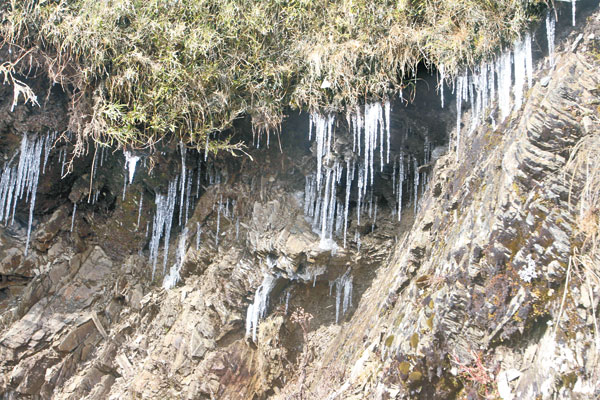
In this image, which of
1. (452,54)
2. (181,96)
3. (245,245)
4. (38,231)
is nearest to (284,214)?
(245,245)

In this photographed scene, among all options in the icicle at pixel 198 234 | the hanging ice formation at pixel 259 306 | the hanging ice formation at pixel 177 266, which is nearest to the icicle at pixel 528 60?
the hanging ice formation at pixel 259 306

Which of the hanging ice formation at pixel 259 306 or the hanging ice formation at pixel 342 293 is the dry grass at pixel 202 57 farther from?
the hanging ice formation at pixel 342 293

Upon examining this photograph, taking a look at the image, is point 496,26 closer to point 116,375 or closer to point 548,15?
point 548,15

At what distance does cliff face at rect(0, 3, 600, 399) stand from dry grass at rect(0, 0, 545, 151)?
0.58 metres

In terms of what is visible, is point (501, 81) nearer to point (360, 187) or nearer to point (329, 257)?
point (360, 187)

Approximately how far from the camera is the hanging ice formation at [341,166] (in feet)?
20.3

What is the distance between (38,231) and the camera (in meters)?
9.65

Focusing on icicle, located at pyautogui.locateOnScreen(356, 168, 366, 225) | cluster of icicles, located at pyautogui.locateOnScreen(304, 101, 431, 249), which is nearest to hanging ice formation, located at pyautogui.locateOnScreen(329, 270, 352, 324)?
cluster of icicles, located at pyautogui.locateOnScreen(304, 101, 431, 249)

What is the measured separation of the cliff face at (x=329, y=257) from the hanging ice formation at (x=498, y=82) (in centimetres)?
7

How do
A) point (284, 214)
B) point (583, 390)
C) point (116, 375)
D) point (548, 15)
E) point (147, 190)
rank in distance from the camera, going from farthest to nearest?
1. point (147, 190)
2. point (116, 375)
3. point (284, 214)
4. point (548, 15)
5. point (583, 390)

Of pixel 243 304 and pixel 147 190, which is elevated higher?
pixel 147 190

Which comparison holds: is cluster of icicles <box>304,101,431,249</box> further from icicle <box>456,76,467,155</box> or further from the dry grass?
icicle <box>456,76,467,155</box>

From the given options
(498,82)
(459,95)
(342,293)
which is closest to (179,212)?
(342,293)

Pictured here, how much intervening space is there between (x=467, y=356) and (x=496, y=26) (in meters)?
3.68
